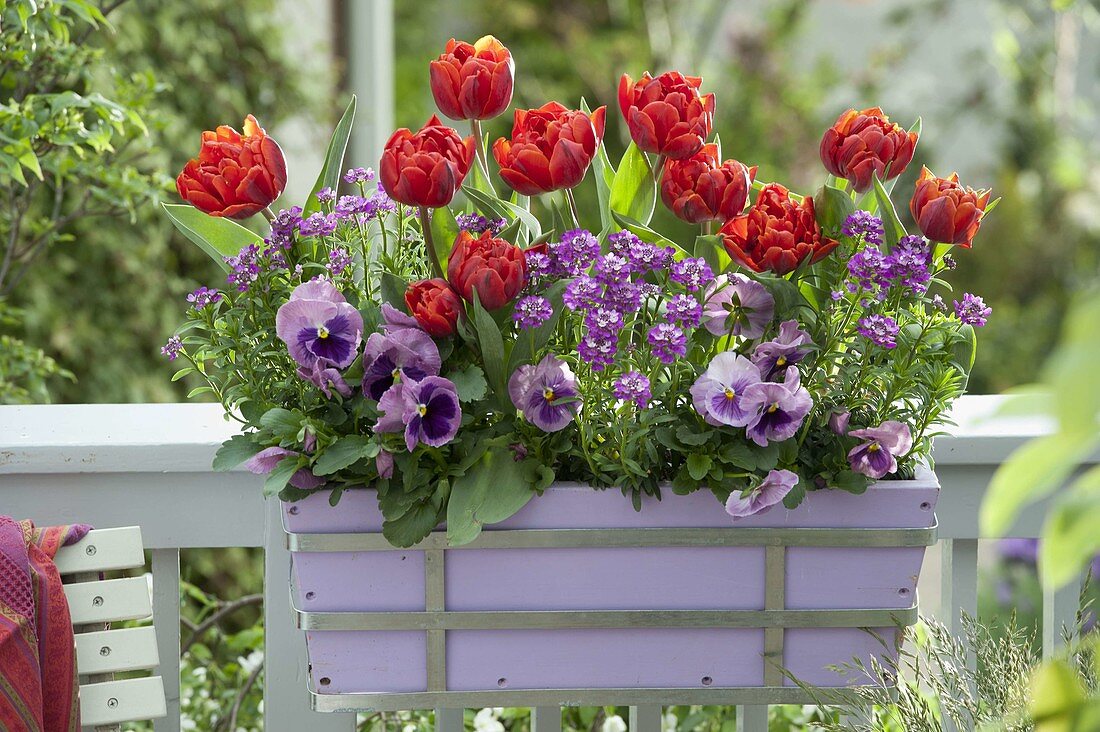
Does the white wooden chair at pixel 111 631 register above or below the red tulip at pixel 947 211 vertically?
below

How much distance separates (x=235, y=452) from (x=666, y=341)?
1.05ft

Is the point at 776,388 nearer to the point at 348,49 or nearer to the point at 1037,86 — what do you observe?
the point at 348,49

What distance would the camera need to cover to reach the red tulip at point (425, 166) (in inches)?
29.6

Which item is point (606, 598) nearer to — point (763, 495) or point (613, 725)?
point (763, 495)

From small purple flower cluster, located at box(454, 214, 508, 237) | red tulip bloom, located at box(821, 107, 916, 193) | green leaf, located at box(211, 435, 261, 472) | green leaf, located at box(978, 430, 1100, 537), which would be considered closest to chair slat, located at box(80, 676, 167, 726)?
green leaf, located at box(211, 435, 261, 472)

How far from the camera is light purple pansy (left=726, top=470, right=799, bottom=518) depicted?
0.78m

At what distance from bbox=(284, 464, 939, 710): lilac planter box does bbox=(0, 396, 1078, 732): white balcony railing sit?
0.18 metres

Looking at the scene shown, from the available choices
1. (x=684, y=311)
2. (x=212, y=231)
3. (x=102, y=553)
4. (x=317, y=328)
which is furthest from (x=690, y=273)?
(x=102, y=553)

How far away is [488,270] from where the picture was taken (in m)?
0.75

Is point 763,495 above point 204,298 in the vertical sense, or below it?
below

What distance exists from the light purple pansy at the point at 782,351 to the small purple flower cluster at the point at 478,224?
0.21 metres

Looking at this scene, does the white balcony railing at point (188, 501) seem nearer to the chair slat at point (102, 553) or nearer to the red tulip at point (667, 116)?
the chair slat at point (102, 553)

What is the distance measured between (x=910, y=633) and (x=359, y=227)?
525mm

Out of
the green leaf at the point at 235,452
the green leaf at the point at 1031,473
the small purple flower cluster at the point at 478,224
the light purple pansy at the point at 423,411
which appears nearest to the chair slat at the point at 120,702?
the green leaf at the point at 235,452
